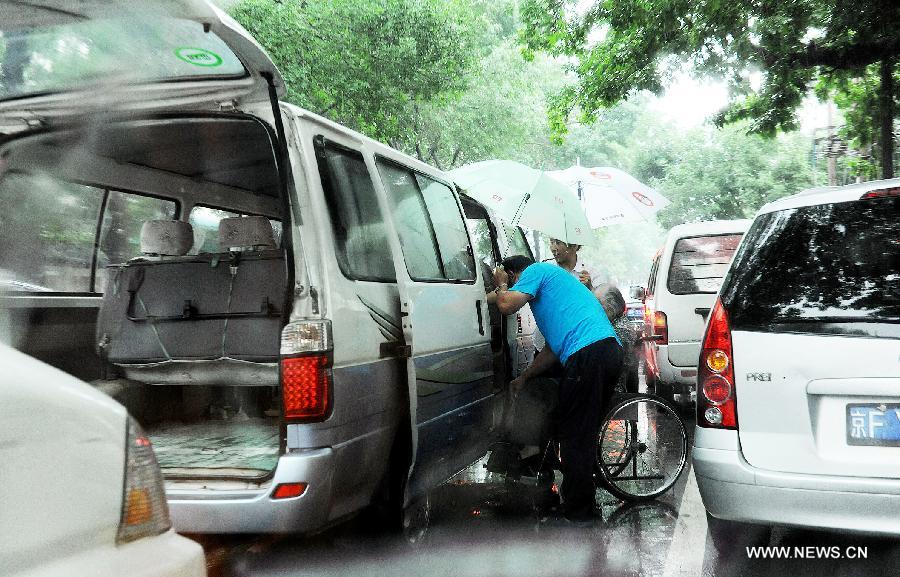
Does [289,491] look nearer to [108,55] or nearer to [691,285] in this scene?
[108,55]

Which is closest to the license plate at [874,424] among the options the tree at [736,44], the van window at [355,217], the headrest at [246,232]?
the van window at [355,217]

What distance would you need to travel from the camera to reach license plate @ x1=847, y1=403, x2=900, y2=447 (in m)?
3.23

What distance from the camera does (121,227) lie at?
5625 mm

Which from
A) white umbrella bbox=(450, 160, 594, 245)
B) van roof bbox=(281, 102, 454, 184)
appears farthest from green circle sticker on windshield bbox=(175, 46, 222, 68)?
white umbrella bbox=(450, 160, 594, 245)

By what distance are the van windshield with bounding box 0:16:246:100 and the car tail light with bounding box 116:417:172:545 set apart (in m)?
1.54

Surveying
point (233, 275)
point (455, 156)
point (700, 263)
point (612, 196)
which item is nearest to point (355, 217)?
point (233, 275)

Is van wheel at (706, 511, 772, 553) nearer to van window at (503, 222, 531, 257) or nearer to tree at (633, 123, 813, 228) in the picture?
van window at (503, 222, 531, 257)

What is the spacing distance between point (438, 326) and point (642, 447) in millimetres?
1839

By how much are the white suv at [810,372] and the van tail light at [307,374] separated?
1.62 m

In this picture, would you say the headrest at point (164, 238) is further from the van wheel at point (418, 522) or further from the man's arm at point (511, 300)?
the van wheel at point (418, 522)

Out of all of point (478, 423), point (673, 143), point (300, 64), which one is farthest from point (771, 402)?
point (673, 143)

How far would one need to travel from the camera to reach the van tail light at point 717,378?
3627mm

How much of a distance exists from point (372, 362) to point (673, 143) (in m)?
41.6

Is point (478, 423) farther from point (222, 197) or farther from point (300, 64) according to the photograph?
point (300, 64)
